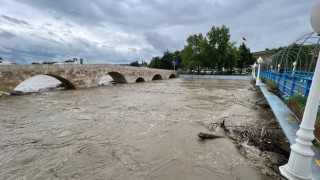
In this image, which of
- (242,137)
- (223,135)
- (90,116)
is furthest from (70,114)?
(242,137)

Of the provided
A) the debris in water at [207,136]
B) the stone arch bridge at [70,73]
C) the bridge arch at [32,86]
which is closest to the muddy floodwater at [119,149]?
the debris in water at [207,136]

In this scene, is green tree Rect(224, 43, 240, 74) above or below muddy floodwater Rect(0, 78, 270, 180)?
above

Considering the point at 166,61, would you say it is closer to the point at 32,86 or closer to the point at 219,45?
the point at 219,45

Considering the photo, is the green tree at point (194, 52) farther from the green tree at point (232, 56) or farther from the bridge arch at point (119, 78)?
the bridge arch at point (119, 78)

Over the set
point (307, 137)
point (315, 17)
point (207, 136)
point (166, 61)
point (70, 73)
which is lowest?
point (207, 136)

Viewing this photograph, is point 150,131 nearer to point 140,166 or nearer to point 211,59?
point 140,166

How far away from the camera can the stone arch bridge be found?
11.7 metres

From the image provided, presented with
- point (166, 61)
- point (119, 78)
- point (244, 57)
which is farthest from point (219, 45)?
point (119, 78)

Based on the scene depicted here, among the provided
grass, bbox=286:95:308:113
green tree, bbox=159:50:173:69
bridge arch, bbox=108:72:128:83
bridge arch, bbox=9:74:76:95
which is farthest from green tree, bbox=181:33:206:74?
grass, bbox=286:95:308:113

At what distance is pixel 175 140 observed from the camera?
4648 millimetres

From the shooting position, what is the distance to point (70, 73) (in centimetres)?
1573

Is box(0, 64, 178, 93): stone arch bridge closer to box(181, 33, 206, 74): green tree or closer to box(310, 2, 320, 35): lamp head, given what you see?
box(310, 2, 320, 35): lamp head

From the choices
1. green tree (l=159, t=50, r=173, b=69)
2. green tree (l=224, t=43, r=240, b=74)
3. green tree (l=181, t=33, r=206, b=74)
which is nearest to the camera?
green tree (l=224, t=43, r=240, b=74)

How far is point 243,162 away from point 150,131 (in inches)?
103
